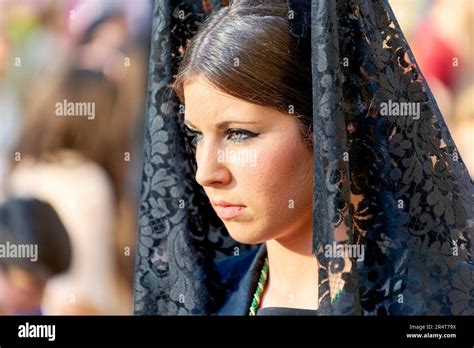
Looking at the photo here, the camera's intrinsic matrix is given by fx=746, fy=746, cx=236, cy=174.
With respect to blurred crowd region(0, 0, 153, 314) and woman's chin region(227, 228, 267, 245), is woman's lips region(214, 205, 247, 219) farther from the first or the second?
blurred crowd region(0, 0, 153, 314)

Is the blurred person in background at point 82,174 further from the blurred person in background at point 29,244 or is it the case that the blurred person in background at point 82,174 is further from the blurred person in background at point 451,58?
the blurred person in background at point 451,58

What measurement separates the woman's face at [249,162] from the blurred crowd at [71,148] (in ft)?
4.62

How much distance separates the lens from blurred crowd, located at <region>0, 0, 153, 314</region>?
3229 mm

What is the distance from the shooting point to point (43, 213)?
A: 3.26 m

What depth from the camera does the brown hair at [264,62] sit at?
5.89 feet

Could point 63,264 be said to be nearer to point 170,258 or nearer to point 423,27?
point 170,258

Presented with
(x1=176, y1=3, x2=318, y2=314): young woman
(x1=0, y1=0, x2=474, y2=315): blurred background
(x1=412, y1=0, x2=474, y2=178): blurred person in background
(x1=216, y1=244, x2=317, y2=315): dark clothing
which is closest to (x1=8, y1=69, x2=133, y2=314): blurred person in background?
(x1=0, y1=0, x2=474, y2=315): blurred background

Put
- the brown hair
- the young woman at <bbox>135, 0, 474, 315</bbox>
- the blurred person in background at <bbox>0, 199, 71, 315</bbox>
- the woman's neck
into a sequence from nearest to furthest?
the young woman at <bbox>135, 0, 474, 315</bbox>, the brown hair, the woman's neck, the blurred person in background at <bbox>0, 199, 71, 315</bbox>

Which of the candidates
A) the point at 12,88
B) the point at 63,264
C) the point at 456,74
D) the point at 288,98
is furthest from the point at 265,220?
the point at 12,88
